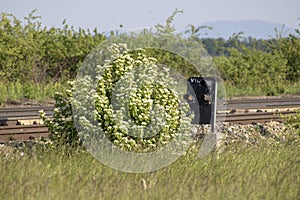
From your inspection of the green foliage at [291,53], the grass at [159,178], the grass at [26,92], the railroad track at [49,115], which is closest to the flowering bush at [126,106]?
the grass at [159,178]

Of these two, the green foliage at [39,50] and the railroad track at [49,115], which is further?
the green foliage at [39,50]

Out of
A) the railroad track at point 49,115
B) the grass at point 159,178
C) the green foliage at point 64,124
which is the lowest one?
the railroad track at point 49,115

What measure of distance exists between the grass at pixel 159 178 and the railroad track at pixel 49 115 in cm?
328

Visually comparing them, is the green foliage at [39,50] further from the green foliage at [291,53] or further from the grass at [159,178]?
the grass at [159,178]

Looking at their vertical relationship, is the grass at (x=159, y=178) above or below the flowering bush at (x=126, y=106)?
below

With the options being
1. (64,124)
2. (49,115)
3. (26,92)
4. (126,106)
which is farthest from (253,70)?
(126,106)

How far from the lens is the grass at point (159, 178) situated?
627 centimetres

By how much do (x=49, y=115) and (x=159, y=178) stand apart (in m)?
8.47

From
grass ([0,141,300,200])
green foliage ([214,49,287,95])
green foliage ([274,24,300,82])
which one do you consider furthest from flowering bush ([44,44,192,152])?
A: green foliage ([274,24,300,82])

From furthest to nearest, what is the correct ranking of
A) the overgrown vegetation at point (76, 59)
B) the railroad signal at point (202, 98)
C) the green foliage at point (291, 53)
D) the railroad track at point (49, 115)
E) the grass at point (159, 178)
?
the green foliage at point (291, 53)
the overgrown vegetation at point (76, 59)
the railroad track at point (49, 115)
the railroad signal at point (202, 98)
the grass at point (159, 178)

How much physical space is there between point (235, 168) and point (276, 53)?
20977 mm

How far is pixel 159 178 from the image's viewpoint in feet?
23.3

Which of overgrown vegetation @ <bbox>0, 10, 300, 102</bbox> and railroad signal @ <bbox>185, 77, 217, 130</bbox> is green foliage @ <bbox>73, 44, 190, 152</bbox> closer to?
railroad signal @ <bbox>185, 77, 217, 130</bbox>

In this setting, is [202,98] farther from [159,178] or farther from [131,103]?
[159,178]
